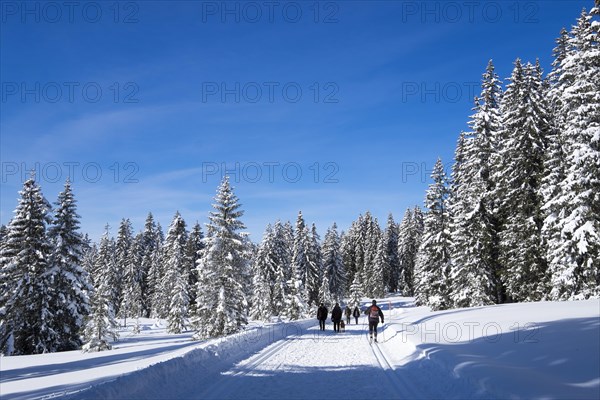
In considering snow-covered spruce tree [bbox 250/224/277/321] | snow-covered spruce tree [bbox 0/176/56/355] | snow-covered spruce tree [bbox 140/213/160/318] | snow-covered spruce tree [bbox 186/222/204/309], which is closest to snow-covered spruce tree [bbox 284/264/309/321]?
snow-covered spruce tree [bbox 250/224/277/321]

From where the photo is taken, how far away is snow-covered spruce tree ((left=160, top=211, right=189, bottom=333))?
160ft

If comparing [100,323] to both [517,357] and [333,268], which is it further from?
[333,268]

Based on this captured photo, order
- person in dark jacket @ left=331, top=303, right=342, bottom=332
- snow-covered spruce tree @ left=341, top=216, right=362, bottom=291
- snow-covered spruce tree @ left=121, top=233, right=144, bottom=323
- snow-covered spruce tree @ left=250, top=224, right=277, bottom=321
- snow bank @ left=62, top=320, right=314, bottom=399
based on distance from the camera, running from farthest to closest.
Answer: snow-covered spruce tree @ left=341, top=216, right=362, bottom=291
snow-covered spruce tree @ left=121, top=233, right=144, bottom=323
snow-covered spruce tree @ left=250, top=224, right=277, bottom=321
person in dark jacket @ left=331, top=303, right=342, bottom=332
snow bank @ left=62, top=320, right=314, bottom=399

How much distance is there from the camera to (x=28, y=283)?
2973cm

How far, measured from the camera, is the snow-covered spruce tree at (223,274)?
3280 cm

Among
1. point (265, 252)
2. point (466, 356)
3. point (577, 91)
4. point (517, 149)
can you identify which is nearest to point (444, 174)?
point (517, 149)

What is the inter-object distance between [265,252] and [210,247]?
84.5ft

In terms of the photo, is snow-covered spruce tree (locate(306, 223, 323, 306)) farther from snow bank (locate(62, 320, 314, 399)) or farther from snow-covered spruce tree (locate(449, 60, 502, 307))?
snow bank (locate(62, 320, 314, 399))

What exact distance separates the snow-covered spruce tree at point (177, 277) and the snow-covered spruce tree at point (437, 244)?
85.1 feet

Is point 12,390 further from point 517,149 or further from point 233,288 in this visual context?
point 517,149

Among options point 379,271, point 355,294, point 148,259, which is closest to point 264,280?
point 355,294

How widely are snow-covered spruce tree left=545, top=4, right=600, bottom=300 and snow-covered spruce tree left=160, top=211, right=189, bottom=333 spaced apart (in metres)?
36.8

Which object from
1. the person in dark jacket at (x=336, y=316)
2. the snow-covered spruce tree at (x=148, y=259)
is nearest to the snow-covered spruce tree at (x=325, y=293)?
the snow-covered spruce tree at (x=148, y=259)

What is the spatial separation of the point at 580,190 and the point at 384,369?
17.7 metres
